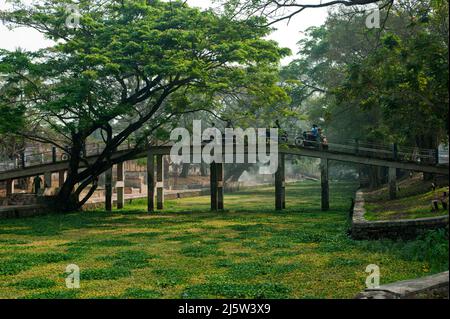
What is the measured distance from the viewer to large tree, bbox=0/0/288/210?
24.4 meters

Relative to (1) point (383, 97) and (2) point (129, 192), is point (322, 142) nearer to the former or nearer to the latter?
(1) point (383, 97)

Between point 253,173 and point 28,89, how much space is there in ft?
232

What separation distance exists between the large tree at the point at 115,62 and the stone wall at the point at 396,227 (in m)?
12.0

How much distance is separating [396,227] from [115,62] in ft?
52.3

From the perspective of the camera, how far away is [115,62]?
2472cm

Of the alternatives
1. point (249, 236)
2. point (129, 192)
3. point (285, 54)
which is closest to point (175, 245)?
point (249, 236)

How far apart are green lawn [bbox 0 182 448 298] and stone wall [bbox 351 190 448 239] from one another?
51cm

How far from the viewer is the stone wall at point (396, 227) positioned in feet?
43.2

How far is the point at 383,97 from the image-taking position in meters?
15.2
